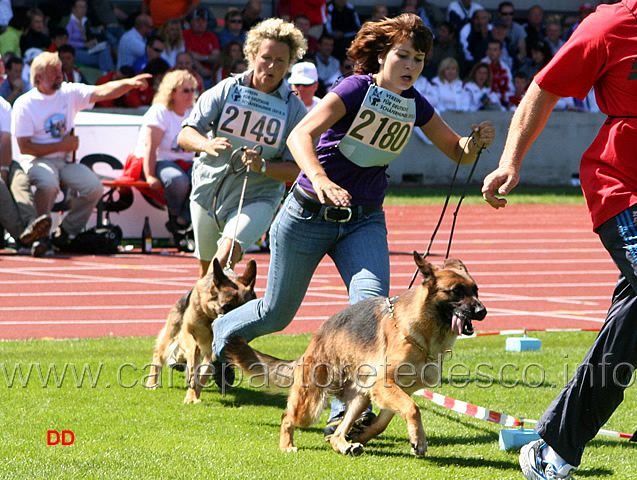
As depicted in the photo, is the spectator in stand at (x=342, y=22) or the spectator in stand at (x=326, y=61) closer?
the spectator in stand at (x=326, y=61)

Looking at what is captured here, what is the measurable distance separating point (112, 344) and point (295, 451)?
346 cm

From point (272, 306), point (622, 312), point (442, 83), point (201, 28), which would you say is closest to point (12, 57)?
point (201, 28)

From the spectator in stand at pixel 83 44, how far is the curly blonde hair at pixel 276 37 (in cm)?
1343

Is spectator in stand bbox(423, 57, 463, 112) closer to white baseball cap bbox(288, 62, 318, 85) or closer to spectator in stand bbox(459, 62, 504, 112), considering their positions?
spectator in stand bbox(459, 62, 504, 112)

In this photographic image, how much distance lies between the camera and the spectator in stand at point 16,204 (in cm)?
1305

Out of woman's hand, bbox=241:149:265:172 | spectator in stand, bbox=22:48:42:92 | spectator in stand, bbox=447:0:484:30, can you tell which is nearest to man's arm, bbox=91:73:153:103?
woman's hand, bbox=241:149:265:172

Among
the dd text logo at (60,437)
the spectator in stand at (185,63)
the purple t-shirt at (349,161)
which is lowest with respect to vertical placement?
the spectator in stand at (185,63)

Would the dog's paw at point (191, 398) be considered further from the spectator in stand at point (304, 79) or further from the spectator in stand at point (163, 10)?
the spectator in stand at point (163, 10)

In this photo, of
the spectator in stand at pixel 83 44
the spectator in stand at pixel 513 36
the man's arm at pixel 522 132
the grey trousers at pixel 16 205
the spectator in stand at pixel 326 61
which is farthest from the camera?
the spectator in stand at pixel 513 36

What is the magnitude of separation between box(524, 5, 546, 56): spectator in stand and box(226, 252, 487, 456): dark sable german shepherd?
70.3ft

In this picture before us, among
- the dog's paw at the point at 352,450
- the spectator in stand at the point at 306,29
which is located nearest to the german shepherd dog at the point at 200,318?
the dog's paw at the point at 352,450

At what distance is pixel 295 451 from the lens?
540cm

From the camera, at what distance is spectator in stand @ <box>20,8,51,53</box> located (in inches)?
746

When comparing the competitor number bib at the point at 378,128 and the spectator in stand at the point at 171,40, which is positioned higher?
the competitor number bib at the point at 378,128
